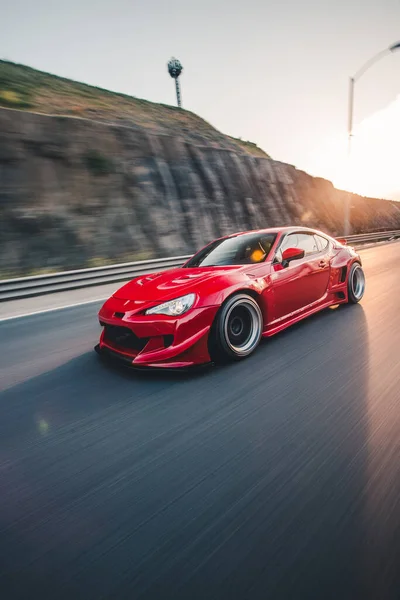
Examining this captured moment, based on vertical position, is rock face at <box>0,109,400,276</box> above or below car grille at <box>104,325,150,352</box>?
above

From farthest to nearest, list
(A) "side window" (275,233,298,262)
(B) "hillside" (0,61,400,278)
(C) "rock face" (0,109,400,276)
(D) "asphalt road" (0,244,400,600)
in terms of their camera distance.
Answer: (B) "hillside" (0,61,400,278) → (C) "rock face" (0,109,400,276) → (A) "side window" (275,233,298,262) → (D) "asphalt road" (0,244,400,600)

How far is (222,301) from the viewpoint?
3.40 metres

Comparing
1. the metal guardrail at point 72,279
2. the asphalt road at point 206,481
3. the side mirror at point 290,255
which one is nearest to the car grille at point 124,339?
the asphalt road at point 206,481

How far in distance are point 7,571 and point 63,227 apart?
11.1 m

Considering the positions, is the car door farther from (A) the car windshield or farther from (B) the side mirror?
(A) the car windshield

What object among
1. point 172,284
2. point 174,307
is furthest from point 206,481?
point 172,284

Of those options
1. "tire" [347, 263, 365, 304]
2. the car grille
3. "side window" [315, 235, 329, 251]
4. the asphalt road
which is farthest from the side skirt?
the car grille

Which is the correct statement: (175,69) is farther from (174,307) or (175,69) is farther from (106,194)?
(174,307)

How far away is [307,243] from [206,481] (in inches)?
144

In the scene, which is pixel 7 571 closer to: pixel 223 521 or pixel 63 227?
pixel 223 521

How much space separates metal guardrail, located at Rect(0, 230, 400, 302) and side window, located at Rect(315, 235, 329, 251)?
566 cm

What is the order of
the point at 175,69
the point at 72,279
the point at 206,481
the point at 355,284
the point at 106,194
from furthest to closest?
1. the point at 175,69
2. the point at 106,194
3. the point at 72,279
4. the point at 355,284
5. the point at 206,481

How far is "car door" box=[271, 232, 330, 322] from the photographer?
4.01 m

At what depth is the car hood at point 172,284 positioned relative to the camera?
3.36m
